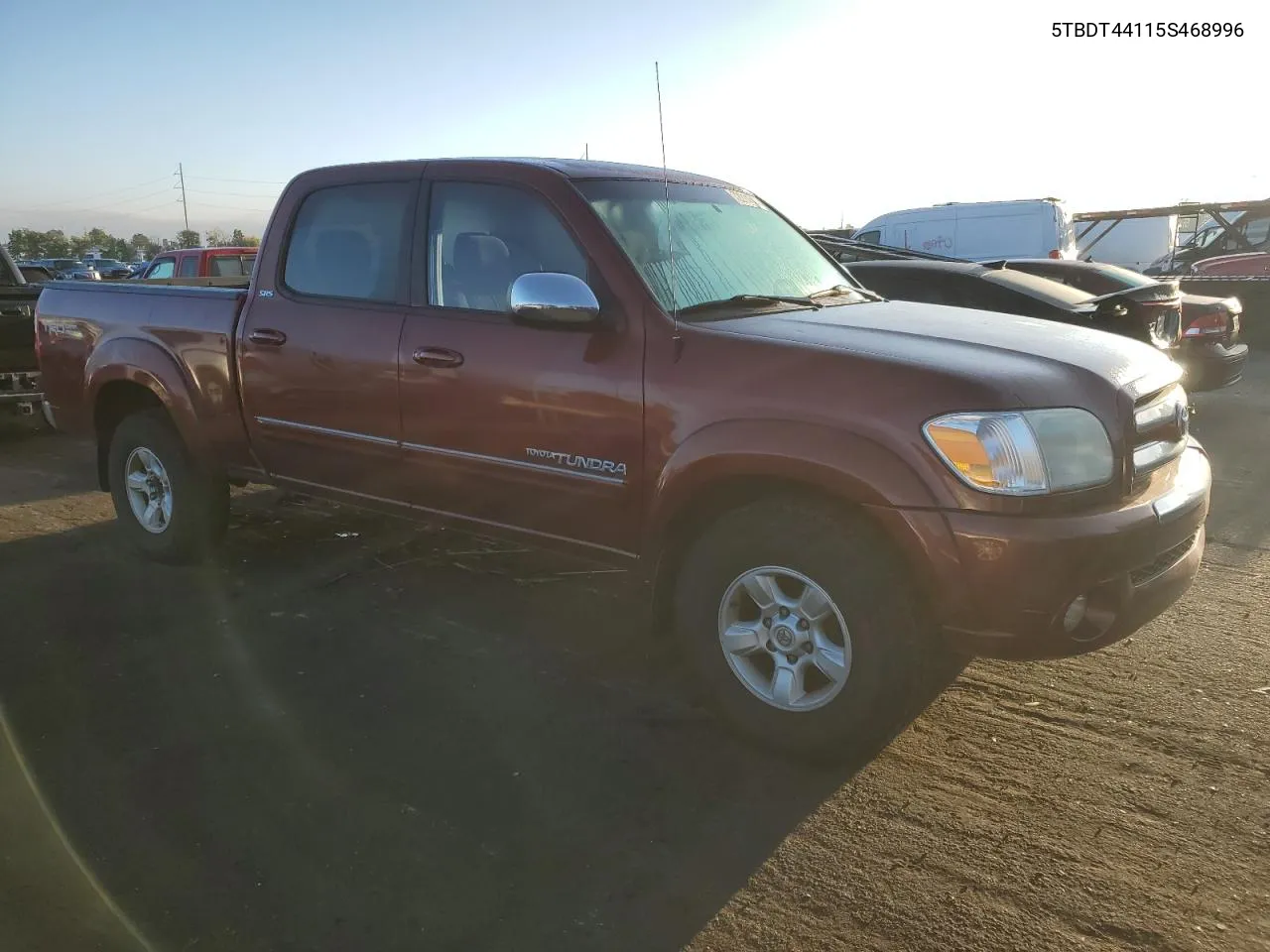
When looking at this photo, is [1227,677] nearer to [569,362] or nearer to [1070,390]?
[1070,390]

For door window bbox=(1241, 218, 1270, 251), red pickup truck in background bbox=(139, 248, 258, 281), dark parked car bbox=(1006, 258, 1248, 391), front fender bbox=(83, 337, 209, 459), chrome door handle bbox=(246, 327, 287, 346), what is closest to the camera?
chrome door handle bbox=(246, 327, 287, 346)

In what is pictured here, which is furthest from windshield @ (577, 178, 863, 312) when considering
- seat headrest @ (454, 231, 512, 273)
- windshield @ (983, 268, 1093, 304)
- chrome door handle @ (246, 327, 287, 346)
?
windshield @ (983, 268, 1093, 304)

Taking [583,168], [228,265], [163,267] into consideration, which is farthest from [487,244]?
[163,267]

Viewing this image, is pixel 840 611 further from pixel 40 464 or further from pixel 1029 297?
pixel 40 464

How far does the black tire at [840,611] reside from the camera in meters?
2.89

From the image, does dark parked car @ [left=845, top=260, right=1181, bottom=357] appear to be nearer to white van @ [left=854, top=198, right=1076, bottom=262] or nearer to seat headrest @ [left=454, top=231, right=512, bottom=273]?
seat headrest @ [left=454, top=231, right=512, bottom=273]

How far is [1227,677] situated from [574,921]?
104 inches

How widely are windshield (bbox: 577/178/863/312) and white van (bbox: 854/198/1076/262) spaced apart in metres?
11.6

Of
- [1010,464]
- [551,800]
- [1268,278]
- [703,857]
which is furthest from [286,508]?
[1268,278]

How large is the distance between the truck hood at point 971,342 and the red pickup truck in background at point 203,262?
12.2 metres

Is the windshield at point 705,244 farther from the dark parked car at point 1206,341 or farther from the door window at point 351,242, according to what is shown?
the dark parked car at point 1206,341

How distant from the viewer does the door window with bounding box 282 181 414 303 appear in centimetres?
416

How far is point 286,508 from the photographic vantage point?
649cm

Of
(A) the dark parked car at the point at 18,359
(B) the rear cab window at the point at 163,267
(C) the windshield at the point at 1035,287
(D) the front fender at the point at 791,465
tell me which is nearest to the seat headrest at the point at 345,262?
(D) the front fender at the point at 791,465
